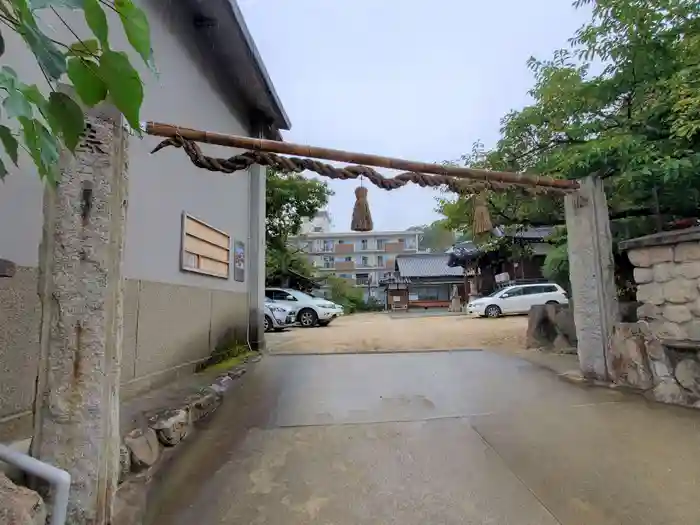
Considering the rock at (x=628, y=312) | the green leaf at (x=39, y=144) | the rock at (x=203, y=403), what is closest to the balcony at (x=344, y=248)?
the rock at (x=628, y=312)

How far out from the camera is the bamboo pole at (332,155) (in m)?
2.86

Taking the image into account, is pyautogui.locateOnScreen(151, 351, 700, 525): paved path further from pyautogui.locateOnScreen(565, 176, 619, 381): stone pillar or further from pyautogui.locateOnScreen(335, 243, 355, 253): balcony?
pyautogui.locateOnScreen(335, 243, 355, 253): balcony

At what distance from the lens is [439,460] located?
2727 mm

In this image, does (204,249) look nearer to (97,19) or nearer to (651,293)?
(97,19)

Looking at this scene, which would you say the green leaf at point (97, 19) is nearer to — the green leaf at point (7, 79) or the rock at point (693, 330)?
the green leaf at point (7, 79)

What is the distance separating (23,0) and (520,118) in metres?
6.82

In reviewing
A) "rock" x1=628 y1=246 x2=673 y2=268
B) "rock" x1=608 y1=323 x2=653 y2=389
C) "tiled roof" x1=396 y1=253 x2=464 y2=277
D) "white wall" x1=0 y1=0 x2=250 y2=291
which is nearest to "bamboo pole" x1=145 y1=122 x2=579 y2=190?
"white wall" x1=0 y1=0 x2=250 y2=291

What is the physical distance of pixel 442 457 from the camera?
2.77 metres

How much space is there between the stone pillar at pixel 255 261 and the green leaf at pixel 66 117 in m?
6.41

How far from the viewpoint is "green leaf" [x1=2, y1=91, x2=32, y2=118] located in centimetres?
82

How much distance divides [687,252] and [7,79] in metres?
4.86

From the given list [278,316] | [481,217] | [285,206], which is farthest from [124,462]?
[285,206]

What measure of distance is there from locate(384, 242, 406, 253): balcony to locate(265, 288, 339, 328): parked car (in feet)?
103

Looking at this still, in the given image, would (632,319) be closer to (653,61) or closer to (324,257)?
(653,61)
